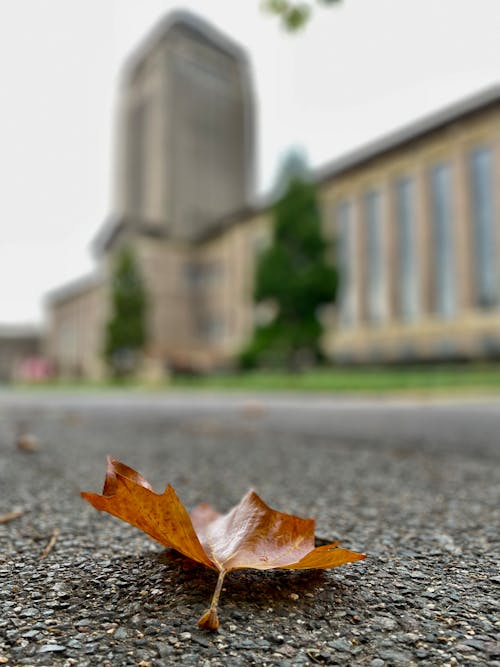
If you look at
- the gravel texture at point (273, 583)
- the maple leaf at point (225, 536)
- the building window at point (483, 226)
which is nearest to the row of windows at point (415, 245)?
the building window at point (483, 226)

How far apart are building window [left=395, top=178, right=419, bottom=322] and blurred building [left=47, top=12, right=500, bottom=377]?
0.08 metres

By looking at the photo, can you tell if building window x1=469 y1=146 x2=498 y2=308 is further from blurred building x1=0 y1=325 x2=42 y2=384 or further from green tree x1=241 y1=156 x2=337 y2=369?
blurred building x1=0 y1=325 x2=42 y2=384

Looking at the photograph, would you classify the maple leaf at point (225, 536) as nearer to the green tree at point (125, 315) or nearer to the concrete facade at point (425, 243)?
the concrete facade at point (425, 243)

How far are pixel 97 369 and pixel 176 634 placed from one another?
41.9 meters

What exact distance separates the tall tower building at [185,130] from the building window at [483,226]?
22.9 m

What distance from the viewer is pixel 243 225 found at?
36531mm

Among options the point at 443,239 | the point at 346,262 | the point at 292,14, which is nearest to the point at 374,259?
the point at 346,262

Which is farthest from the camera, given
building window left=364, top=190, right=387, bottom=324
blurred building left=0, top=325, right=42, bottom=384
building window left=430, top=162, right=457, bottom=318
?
blurred building left=0, top=325, right=42, bottom=384

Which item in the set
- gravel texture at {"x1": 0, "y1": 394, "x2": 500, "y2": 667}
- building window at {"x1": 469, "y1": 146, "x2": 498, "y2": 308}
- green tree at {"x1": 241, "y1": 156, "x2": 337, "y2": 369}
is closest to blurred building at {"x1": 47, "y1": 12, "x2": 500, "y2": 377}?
building window at {"x1": 469, "y1": 146, "x2": 498, "y2": 308}

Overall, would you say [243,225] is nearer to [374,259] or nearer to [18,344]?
[374,259]

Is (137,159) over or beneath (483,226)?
over

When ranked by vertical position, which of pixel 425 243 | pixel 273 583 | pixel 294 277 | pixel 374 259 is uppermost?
pixel 425 243

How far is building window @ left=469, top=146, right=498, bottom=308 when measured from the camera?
23.5 metres

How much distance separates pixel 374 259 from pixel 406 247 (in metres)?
2.11
